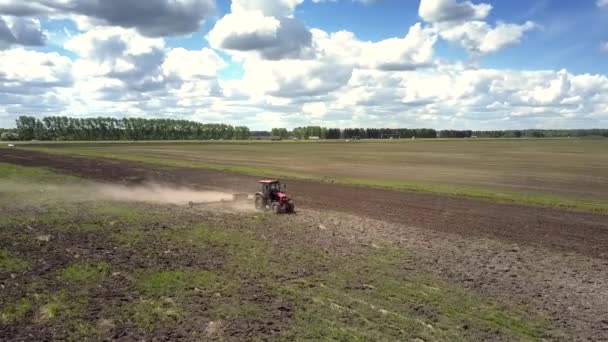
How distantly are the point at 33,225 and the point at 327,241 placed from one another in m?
15.0

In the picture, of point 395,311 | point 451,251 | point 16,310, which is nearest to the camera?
point 16,310

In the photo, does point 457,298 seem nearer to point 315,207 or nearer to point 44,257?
point 44,257

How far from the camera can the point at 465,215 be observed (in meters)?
29.6

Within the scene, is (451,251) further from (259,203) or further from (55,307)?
(55,307)

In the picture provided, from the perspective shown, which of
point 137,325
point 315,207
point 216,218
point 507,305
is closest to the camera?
point 137,325

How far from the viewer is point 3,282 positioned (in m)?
15.0

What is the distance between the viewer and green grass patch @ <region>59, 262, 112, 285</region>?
15.4 meters

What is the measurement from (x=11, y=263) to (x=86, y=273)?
316 cm

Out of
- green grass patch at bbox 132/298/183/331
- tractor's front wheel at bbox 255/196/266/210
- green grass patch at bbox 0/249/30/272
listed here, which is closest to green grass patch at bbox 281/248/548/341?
green grass patch at bbox 132/298/183/331

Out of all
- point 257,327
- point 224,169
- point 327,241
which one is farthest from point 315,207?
point 224,169

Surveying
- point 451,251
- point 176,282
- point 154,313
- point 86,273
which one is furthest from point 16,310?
point 451,251

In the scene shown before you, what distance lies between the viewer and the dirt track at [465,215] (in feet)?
76.9

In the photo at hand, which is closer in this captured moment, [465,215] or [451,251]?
[451,251]

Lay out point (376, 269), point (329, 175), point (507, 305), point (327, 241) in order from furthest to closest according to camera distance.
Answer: point (329, 175)
point (327, 241)
point (376, 269)
point (507, 305)
